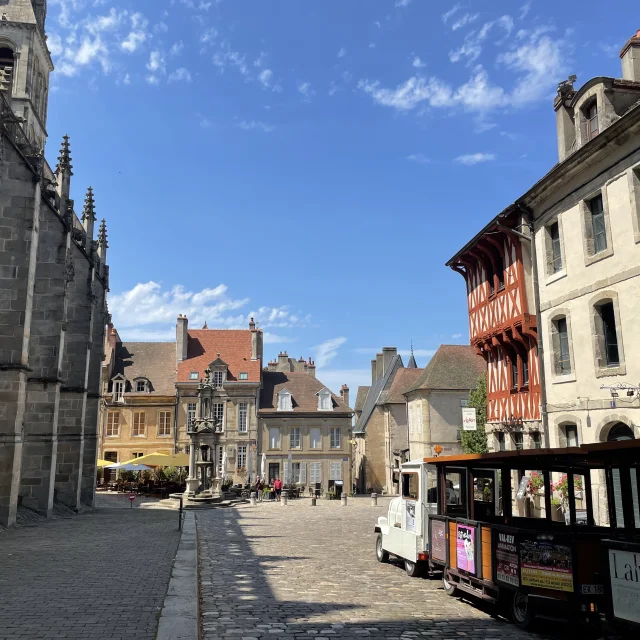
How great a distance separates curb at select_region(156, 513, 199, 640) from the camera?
19.3 feet

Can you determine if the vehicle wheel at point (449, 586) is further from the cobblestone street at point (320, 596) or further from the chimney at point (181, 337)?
the chimney at point (181, 337)

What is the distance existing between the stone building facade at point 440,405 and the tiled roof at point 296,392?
36.3 feet

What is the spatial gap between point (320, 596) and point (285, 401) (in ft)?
125

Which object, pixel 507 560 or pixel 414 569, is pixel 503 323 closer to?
pixel 414 569

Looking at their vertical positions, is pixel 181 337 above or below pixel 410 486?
above

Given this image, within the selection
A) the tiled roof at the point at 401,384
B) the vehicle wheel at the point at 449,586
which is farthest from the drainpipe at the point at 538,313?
the tiled roof at the point at 401,384

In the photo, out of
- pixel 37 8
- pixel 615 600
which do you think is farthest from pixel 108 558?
pixel 37 8

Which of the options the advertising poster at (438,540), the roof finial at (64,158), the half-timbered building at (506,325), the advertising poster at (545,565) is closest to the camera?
the advertising poster at (545,565)

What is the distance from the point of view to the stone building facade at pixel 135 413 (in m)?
45.2

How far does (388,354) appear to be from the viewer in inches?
2021

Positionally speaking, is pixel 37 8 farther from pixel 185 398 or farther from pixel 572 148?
pixel 572 148

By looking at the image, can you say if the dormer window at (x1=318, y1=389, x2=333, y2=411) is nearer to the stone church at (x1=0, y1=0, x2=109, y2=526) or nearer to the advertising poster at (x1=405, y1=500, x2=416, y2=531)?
the stone church at (x1=0, y1=0, x2=109, y2=526)

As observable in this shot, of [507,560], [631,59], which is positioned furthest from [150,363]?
[507,560]

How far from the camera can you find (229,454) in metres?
44.8
